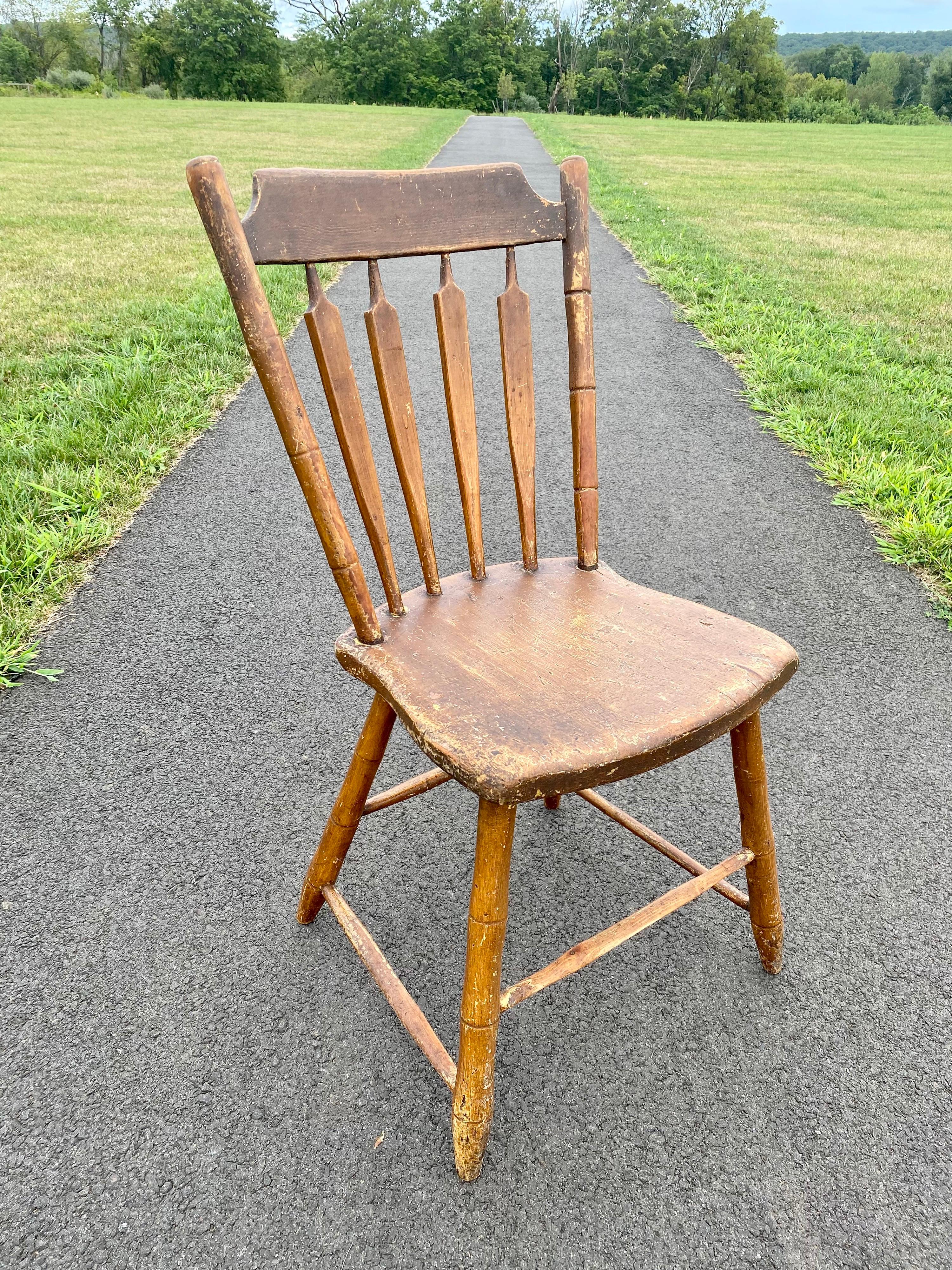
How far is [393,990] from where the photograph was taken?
1286mm

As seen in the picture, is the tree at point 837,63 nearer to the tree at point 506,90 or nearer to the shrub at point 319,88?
the tree at point 506,90

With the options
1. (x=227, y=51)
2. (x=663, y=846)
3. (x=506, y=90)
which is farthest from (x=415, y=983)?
(x=227, y=51)

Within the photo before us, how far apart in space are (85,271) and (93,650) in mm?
5155

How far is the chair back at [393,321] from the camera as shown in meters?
1.06

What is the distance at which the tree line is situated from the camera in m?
45.4

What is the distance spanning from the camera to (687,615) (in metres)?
1.33

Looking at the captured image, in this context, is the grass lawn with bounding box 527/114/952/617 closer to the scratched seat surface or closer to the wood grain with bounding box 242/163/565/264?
the scratched seat surface

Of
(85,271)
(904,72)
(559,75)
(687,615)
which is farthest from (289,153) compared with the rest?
(904,72)

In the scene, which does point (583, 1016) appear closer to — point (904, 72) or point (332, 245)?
point (332, 245)

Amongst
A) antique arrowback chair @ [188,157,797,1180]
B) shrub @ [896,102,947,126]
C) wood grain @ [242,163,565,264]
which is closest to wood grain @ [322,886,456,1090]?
antique arrowback chair @ [188,157,797,1180]

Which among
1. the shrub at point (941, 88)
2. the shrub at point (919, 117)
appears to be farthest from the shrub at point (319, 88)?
the shrub at point (941, 88)

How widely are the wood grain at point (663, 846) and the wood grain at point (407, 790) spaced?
30 centimetres

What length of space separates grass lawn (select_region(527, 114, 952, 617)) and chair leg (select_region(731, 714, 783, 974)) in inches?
65.6

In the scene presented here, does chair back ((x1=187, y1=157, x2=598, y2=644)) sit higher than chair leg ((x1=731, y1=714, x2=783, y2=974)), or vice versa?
chair back ((x1=187, y1=157, x2=598, y2=644))
